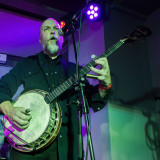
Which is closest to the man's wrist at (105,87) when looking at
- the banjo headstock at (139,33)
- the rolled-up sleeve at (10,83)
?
the banjo headstock at (139,33)

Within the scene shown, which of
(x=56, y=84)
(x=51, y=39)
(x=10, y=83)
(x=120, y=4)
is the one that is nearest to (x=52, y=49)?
(x=51, y=39)

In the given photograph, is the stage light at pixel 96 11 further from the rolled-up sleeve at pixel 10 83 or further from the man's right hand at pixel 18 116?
the man's right hand at pixel 18 116

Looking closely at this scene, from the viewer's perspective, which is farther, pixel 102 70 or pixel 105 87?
pixel 105 87

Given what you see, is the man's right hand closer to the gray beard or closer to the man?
the man

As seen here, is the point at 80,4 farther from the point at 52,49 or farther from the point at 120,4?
the point at 52,49

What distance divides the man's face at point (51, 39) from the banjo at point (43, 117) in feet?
1.65

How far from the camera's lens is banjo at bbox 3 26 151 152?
162 centimetres

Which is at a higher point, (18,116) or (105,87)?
(105,87)

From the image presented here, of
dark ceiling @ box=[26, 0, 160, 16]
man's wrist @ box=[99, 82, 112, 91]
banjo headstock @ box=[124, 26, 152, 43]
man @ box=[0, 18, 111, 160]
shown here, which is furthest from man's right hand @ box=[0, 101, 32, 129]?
dark ceiling @ box=[26, 0, 160, 16]

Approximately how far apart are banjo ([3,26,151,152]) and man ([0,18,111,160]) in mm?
61

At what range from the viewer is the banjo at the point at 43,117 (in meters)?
1.62

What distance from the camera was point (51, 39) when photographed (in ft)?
7.02

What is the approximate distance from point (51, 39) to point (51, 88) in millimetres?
586

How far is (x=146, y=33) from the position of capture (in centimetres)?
163
